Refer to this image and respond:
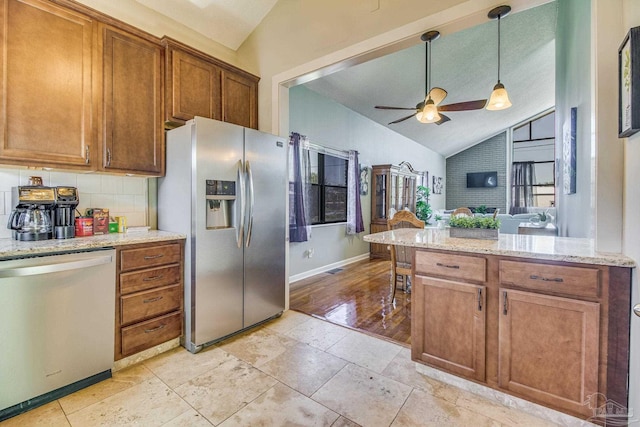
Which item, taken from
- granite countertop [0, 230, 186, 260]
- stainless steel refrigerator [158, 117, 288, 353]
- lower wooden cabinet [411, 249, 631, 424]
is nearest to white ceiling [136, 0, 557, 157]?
stainless steel refrigerator [158, 117, 288, 353]

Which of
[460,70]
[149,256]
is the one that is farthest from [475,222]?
[460,70]

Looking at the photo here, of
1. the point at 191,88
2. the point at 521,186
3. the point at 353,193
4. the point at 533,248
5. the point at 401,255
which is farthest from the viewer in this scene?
the point at 521,186

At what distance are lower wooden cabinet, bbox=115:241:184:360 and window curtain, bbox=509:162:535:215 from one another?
36.2 ft

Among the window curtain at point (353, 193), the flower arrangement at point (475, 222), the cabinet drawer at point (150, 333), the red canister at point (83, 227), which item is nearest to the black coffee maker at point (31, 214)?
the red canister at point (83, 227)

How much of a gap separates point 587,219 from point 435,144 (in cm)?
Answer: 725

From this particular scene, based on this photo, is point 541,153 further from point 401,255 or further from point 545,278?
point 545,278

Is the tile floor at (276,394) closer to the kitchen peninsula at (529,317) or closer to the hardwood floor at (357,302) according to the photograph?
the kitchen peninsula at (529,317)

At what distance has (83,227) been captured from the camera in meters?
2.22

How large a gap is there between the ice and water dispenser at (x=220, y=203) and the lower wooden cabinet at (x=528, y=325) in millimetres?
1585

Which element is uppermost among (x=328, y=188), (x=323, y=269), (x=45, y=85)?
(x=45, y=85)

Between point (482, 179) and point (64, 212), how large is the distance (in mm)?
11570

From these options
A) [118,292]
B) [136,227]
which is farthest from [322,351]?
[136,227]

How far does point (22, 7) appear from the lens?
1857 millimetres

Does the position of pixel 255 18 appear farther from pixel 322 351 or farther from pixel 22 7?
pixel 322 351
